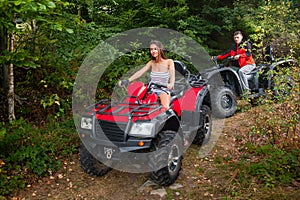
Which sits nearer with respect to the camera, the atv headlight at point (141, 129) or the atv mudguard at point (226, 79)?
the atv headlight at point (141, 129)

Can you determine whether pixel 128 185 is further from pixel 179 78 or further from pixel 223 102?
pixel 223 102

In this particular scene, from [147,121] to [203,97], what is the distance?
6.30 ft

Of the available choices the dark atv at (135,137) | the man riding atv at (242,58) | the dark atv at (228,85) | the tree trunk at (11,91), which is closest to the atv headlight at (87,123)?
the dark atv at (135,137)

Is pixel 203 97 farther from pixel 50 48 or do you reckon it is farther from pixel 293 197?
pixel 50 48

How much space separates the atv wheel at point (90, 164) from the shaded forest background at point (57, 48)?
2.13ft

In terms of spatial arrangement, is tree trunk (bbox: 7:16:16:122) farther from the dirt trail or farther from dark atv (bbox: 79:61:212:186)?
dark atv (bbox: 79:61:212:186)

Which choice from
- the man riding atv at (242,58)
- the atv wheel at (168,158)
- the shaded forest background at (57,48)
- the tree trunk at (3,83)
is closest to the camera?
the atv wheel at (168,158)

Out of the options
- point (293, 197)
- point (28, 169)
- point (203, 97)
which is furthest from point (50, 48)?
point (293, 197)

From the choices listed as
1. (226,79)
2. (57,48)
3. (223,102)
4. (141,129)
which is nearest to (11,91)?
(57,48)

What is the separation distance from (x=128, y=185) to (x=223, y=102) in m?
3.62

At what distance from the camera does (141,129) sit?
4184 millimetres

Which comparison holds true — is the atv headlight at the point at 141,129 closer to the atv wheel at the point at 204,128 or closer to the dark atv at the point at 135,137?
the dark atv at the point at 135,137

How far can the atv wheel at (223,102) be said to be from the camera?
23.4 feet

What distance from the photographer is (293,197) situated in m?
4.07
